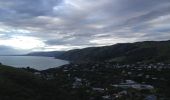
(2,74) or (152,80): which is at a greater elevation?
(2,74)

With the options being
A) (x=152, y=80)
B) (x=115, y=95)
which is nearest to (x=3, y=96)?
(x=115, y=95)

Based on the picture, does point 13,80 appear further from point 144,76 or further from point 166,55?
point 166,55

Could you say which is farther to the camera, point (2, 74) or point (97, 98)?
point (97, 98)

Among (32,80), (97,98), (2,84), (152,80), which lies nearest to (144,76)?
(152,80)

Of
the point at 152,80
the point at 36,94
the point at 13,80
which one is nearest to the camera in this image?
the point at 36,94

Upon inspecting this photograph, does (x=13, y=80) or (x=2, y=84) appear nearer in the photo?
(x=2, y=84)

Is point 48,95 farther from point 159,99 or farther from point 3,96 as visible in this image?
point 159,99

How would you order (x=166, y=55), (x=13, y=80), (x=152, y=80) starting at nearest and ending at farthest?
(x=13, y=80) → (x=152, y=80) → (x=166, y=55)

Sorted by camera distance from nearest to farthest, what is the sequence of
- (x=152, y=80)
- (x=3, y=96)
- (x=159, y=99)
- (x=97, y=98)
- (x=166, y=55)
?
(x=3, y=96) < (x=97, y=98) < (x=159, y=99) < (x=152, y=80) < (x=166, y=55)

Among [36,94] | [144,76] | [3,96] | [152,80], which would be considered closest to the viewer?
[3,96]
